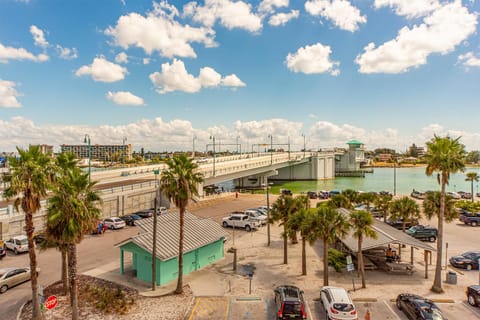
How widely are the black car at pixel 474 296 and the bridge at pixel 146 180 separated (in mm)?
23474

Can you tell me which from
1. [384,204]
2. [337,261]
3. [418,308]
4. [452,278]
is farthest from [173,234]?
[384,204]

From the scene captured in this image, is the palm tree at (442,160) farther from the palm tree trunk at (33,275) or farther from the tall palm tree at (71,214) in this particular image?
the palm tree trunk at (33,275)

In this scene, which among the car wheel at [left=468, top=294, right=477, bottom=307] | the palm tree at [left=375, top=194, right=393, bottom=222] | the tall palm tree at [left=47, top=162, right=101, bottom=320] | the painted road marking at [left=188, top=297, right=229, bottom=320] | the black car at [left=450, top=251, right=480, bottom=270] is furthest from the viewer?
the palm tree at [left=375, top=194, right=393, bottom=222]

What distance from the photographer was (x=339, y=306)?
15516 millimetres

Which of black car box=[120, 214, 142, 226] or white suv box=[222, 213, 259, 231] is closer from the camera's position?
white suv box=[222, 213, 259, 231]

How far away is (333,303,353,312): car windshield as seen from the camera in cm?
1534

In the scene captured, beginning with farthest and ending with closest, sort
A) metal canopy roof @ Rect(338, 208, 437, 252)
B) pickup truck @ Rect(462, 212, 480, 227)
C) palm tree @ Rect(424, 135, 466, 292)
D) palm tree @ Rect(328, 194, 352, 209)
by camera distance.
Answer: pickup truck @ Rect(462, 212, 480, 227) < palm tree @ Rect(328, 194, 352, 209) < metal canopy roof @ Rect(338, 208, 437, 252) < palm tree @ Rect(424, 135, 466, 292)

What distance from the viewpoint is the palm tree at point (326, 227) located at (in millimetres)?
20156

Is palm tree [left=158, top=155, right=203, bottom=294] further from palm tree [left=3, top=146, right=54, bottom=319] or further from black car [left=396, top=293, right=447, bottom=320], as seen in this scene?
black car [left=396, top=293, right=447, bottom=320]

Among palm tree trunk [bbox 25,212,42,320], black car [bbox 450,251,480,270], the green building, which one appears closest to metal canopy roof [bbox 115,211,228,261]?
the green building

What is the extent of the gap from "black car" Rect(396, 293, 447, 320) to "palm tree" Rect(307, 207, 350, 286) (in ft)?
16.1

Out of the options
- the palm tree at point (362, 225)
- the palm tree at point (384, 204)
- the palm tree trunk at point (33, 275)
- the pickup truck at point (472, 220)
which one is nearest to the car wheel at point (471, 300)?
the palm tree at point (362, 225)

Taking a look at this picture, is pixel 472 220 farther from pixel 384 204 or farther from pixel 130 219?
pixel 130 219

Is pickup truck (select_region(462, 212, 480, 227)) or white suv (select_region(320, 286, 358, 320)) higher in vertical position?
white suv (select_region(320, 286, 358, 320))
